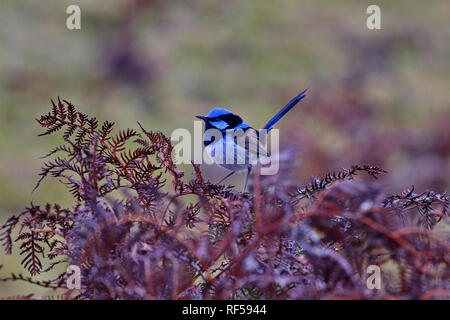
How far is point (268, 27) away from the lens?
9.69m

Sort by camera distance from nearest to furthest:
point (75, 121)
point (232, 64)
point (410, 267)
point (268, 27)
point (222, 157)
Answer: point (410, 267)
point (75, 121)
point (222, 157)
point (232, 64)
point (268, 27)

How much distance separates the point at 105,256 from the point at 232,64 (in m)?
7.95

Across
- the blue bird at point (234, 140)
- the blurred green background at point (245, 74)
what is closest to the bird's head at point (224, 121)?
the blue bird at point (234, 140)

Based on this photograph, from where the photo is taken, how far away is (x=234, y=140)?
259cm

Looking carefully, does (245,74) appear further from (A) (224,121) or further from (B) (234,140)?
(B) (234,140)

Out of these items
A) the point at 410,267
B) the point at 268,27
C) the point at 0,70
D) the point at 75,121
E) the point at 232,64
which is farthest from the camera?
the point at 268,27

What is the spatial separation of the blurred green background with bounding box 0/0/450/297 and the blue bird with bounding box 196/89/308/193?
7.47ft

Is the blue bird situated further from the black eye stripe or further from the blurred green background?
the blurred green background

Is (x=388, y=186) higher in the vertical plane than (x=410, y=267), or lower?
higher

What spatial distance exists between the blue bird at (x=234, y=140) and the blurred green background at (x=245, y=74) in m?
2.28

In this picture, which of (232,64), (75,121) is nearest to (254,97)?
(232,64)

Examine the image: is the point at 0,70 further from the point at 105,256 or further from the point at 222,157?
the point at 105,256

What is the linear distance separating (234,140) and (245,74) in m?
6.23
